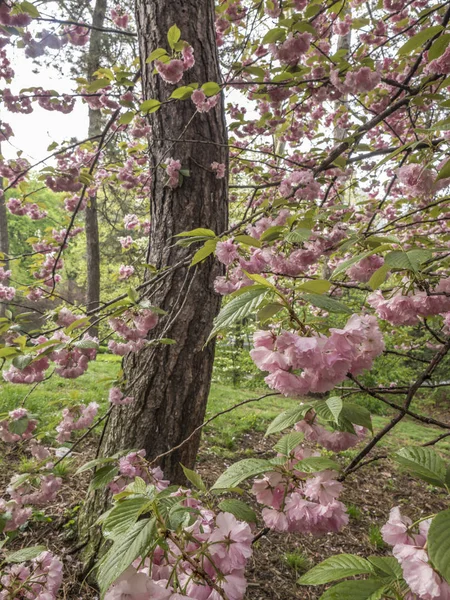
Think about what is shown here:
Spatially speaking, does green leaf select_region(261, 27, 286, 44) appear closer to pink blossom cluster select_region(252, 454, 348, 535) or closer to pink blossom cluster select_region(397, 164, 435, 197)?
pink blossom cluster select_region(397, 164, 435, 197)

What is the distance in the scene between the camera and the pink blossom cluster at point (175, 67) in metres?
1.66

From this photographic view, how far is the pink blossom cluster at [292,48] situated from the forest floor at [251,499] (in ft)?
5.94

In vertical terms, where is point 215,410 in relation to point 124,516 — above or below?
below

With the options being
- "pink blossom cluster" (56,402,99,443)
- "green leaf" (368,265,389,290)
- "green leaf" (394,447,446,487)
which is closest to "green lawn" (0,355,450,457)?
"pink blossom cluster" (56,402,99,443)

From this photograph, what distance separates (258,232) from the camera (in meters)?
1.40

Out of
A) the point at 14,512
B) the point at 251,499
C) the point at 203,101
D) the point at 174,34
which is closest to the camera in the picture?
the point at 174,34

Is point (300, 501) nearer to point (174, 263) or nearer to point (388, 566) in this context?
point (388, 566)

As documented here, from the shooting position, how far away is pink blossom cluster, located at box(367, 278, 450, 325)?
0.99m

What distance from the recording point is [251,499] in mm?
2732

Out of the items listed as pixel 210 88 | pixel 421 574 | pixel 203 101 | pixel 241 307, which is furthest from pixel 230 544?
pixel 203 101

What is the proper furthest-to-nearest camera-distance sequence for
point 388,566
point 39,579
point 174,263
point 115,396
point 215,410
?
point 215,410 → point 174,263 → point 115,396 → point 39,579 → point 388,566

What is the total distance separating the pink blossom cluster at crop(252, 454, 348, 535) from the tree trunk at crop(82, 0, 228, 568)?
3.24 ft

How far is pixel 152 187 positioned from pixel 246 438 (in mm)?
3264

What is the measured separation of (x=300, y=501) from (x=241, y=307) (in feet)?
1.71
